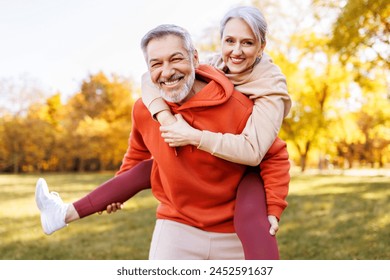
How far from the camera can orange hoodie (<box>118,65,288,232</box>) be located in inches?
82.3

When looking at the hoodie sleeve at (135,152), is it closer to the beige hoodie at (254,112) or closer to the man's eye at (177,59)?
the beige hoodie at (254,112)

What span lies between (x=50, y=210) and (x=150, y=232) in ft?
13.6

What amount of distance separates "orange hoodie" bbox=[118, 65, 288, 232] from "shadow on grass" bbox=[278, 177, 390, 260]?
3.22 m

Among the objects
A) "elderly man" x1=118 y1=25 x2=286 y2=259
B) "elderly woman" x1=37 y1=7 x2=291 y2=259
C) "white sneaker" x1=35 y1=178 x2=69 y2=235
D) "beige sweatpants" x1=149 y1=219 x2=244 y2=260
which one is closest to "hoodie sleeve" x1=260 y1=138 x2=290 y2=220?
"elderly woman" x1=37 y1=7 x2=291 y2=259

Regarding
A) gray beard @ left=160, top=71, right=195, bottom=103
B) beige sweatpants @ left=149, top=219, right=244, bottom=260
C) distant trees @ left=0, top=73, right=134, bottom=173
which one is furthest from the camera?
distant trees @ left=0, top=73, right=134, bottom=173

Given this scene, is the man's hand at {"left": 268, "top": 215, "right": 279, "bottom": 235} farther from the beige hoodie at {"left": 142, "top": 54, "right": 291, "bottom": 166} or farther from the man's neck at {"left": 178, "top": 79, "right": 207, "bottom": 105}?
the man's neck at {"left": 178, "top": 79, "right": 207, "bottom": 105}

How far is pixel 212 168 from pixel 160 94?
0.36 meters

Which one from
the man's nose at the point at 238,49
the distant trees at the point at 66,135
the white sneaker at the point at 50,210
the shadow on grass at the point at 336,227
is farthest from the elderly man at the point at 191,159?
the distant trees at the point at 66,135

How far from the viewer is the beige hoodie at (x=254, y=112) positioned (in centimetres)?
199

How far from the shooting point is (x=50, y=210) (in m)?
2.50

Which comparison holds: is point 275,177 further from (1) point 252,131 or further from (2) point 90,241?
(2) point 90,241

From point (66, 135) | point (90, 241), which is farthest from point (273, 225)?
point (66, 135)

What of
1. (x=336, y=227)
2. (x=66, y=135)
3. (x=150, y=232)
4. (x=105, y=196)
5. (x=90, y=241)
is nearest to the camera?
(x=105, y=196)
